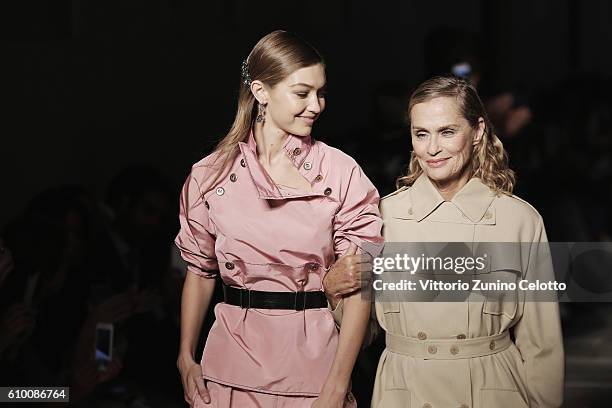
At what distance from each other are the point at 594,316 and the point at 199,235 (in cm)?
483

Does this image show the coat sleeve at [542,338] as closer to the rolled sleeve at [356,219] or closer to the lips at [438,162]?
the lips at [438,162]

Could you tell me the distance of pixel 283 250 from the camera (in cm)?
420

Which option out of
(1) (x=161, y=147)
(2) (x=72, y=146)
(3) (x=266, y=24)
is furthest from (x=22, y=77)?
(3) (x=266, y=24)

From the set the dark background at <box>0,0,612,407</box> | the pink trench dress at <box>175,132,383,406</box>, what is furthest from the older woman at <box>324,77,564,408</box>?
the dark background at <box>0,0,612,407</box>

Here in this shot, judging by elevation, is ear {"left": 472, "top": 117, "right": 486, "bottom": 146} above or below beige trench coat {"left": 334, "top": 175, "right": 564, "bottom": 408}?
above

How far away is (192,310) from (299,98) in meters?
0.73

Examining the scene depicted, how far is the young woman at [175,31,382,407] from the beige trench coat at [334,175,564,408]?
14cm

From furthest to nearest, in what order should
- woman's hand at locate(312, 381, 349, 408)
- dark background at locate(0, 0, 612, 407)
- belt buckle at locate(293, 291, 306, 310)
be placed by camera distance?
dark background at locate(0, 0, 612, 407) < belt buckle at locate(293, 291, 306, 310) < woman's hand at locate(312, 381, 349, 408)

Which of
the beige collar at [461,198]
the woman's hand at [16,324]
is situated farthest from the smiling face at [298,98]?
the woman's hand at [16,324]

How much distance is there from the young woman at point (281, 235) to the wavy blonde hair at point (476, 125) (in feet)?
1.02

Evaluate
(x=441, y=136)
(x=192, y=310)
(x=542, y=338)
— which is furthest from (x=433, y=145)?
(x=192, y=310)

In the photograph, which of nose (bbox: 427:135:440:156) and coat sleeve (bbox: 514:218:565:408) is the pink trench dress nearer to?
nose (bbox: 427:135:440:156)

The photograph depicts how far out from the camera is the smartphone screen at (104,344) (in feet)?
18.7

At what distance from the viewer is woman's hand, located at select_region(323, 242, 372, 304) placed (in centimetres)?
415
